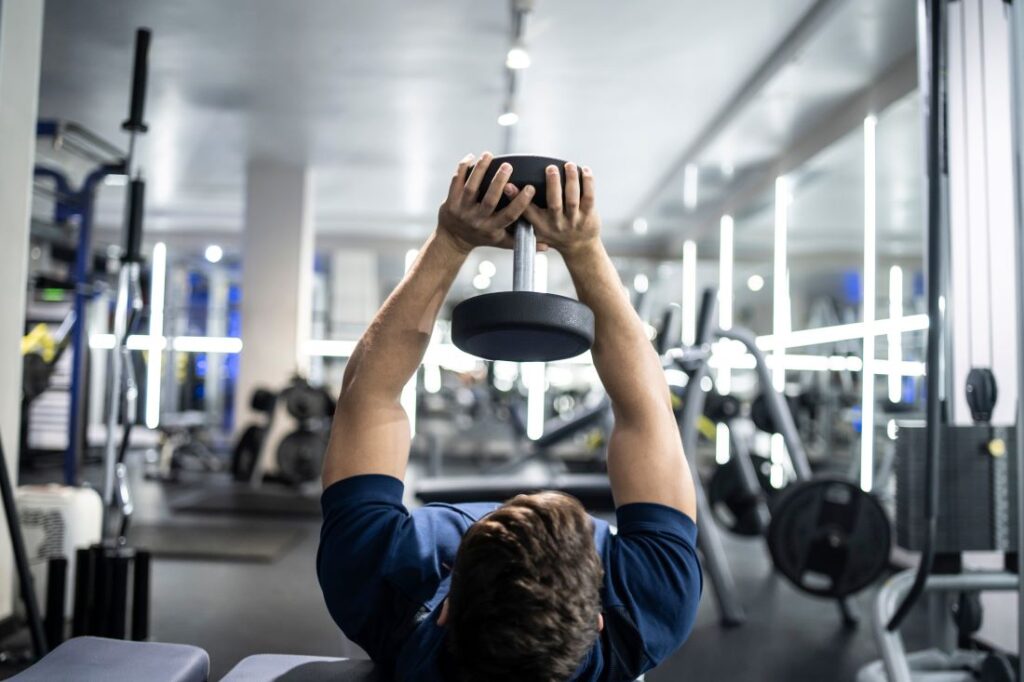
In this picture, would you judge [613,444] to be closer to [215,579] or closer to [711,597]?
[711,597]

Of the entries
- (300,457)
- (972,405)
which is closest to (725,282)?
(300,457)

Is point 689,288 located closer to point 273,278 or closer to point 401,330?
point 273,278

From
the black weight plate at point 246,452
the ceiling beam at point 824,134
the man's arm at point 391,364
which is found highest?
the ceiling beam at point 824,134

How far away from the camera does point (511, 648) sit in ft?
2.07

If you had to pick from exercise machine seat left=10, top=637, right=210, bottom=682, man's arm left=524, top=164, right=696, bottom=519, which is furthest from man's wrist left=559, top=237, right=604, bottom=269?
exercise machine seat left=10, top=637, right=210, bottom=682

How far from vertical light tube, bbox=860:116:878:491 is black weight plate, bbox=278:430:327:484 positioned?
3.17 m

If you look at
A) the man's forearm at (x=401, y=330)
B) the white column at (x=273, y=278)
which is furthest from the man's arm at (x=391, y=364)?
the white column at (x=273, y=278)

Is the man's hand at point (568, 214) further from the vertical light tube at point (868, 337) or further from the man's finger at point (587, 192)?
Answer: the vertical light tube at point (868, 337)

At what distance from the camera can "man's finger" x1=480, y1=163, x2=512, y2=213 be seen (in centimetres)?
73

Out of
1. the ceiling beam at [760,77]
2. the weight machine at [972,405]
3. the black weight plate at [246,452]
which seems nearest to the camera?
the weight machine at [972,405]

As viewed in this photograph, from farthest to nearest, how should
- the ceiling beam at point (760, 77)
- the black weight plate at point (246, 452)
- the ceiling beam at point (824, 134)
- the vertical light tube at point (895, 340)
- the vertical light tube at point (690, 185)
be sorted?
the vertical light tube at point (690, 185) → the black weight plate at point (246, 452) → the vertical light tube at point (895, 340) → the ceiling beam at point (824, 134) → the ceiling beam at point (760, 77)

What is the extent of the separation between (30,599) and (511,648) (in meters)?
1.46

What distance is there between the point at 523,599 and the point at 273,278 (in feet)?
17.2

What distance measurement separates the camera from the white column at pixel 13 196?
2.03 meters
